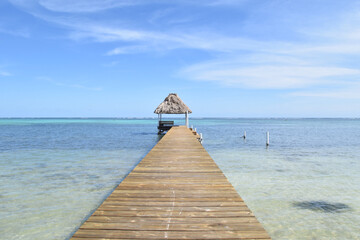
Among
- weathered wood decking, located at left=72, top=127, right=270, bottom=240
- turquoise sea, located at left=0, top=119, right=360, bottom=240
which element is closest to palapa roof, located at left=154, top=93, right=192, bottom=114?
turquoise sea, located at left=0, top=119, right=360, bottom=240

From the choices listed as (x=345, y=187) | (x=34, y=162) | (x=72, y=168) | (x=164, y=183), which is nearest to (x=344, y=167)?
(x=345, y=187)

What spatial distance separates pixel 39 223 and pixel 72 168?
19.8 ft

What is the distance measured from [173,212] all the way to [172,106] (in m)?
25.1

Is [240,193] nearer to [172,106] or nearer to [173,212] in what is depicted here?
[173,212]

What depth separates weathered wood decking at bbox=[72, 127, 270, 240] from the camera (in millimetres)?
2711

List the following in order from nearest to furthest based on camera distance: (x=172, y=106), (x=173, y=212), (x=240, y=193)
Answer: (x=173, y=212) → (x=240, y=193) → (x=172, y=106)

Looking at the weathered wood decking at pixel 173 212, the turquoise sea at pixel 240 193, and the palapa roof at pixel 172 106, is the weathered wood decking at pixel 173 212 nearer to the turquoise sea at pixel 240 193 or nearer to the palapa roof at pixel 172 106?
the turquoise sea at pixel 240 193

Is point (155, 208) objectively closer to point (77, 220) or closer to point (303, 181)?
point (77, 220)

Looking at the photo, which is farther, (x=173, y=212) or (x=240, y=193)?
(x=240, y=193)

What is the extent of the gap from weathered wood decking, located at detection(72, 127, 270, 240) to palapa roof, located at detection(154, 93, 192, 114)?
22.6 metres

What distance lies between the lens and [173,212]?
332cm

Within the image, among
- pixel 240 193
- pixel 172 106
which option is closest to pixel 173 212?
pixel 240 193

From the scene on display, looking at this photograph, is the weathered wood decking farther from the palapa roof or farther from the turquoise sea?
the palapa roof

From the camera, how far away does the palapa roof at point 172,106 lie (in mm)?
27969
